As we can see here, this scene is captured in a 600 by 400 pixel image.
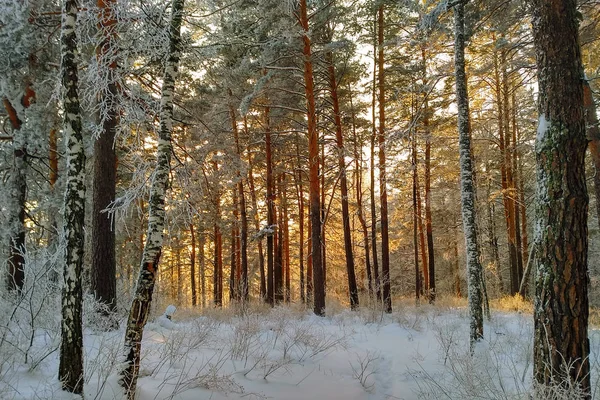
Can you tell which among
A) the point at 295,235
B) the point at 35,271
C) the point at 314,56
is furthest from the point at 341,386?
the point at 295,235

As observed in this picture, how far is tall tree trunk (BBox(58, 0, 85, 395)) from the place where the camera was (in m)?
3.13

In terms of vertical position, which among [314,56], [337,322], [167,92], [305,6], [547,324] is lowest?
[337,322]

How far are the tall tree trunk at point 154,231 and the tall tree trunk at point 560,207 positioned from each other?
12.6ft

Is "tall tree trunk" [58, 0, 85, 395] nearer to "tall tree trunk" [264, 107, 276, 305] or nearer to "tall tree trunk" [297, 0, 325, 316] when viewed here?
"tall tree trunk" [297, 0, 325, 316]

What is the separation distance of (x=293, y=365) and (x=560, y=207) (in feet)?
13.3

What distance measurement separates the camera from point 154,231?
376 cm

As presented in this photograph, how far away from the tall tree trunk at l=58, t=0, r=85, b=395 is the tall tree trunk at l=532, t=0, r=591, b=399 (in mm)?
4239

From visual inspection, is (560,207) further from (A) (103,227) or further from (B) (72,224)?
(A) (103,227)

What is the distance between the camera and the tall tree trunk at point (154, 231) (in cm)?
347

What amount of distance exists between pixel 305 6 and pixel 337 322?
27.9 feet

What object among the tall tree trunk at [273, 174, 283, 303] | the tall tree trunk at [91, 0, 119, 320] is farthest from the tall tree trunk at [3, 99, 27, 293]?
the tall tree trunk at [273, 174, 283, 303]

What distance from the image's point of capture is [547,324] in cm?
331

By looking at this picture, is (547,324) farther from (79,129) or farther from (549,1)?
(79,129)

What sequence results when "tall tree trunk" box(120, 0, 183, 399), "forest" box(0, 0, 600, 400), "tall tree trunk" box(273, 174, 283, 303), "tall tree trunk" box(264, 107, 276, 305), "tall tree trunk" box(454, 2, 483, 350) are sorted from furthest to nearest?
"tall tree trunk" box(273, 174, 283, 303) → "tall tree trunk" box(264, 107, 276, 305) → "tall tree trunk" box(454, 2, 483, 350) → "tall tree trunk" box(120, 0, 183, 399) → "forest" box(0, 0, 600, 400)
